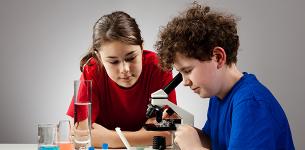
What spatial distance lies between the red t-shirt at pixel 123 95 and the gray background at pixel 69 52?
0.85 meters

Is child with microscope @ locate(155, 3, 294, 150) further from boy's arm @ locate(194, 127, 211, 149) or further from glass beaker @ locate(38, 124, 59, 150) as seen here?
glass beaker @ locate(38, 124, 59, 150)

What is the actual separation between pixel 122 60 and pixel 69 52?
3.93 feet

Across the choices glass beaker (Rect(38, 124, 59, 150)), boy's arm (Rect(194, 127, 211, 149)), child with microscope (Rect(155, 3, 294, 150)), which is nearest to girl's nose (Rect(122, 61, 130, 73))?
child with microscope (Rect(155, 3, 294, 150))

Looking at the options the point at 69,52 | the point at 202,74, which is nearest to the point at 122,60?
the point at 202,74

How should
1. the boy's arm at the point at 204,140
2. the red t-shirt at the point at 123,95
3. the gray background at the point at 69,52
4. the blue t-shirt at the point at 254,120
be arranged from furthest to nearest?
the gray background at the point at 69,52 → the red t-shirt at the point at 123,95 → the boy's arm at the point at 204,140 → the blue t-shirt at the point at 254,120

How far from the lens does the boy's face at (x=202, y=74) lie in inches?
58.6

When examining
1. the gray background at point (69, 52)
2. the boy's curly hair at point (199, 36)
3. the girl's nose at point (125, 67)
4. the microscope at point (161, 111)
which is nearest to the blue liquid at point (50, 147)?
the microscope at point (161, 111)

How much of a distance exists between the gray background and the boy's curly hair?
4.42ft

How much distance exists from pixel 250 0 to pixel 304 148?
104 cm

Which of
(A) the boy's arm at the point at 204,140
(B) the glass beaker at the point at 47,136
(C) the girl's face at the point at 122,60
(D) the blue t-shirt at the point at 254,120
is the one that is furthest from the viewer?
(C) the girl's face at the point at 122,60

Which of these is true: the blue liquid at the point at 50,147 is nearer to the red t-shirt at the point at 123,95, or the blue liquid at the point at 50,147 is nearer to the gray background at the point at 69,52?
the red t-shirt at the point at 123,95

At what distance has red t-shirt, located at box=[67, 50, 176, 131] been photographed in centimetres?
219

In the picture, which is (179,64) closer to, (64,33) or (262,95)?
(262,95)

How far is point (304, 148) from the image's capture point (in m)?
2.88
